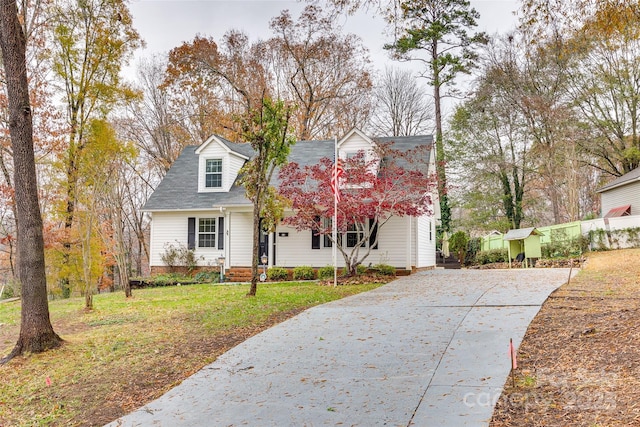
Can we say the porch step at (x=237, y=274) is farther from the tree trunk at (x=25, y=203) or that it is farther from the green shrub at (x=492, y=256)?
the green shrub at (x=492, y=256)

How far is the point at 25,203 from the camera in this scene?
7.34 metres

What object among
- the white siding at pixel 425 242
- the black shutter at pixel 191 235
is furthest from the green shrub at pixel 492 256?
the black shutter at pixel 191 235

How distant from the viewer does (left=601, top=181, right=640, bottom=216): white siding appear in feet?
70.9

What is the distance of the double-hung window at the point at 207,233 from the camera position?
738 inches

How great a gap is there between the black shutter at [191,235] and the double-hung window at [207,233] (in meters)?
0.19

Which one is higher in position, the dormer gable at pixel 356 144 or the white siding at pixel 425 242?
the dormer gable at pixel 356 144

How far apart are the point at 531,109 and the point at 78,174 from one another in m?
21.2

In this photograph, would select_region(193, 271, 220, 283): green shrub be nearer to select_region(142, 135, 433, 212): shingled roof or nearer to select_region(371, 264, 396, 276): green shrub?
select_region(142, 135, 433, 212): shingled roof

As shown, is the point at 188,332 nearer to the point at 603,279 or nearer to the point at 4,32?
the point at 4,32

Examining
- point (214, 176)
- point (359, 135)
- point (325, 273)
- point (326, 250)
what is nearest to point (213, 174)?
point (214, 176)

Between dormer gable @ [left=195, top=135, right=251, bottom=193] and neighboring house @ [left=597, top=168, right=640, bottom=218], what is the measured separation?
1729cm

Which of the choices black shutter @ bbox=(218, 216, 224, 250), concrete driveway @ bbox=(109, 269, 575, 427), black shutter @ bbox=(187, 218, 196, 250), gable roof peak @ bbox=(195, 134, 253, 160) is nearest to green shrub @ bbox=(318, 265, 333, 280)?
black shutter @ bbox=(218, 216, 224, 250)

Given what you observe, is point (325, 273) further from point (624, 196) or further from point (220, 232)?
point (624, 196)

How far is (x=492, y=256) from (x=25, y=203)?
1873cm
